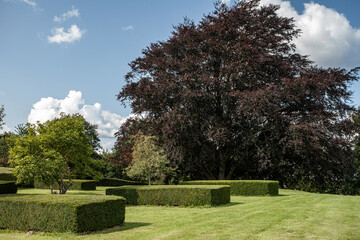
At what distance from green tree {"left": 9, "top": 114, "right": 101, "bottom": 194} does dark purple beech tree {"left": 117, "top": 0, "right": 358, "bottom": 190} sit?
7.86m

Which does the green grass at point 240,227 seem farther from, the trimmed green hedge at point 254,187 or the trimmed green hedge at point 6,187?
the trimmed green hedge at point 6,187

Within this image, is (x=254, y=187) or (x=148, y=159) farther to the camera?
(x=148, y=159)

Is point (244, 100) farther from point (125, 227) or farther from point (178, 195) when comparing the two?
point (125, 227)

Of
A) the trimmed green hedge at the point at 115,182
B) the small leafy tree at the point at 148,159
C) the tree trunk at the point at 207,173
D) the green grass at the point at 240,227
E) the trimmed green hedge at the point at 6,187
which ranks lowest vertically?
the trimmed green hedge at the point at 115,182

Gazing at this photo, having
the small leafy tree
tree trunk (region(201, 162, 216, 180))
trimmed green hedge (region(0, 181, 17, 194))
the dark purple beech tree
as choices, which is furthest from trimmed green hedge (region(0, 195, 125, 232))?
tree trunk (region(201, 162, 216, 180))

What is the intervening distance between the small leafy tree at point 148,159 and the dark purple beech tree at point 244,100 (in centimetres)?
114

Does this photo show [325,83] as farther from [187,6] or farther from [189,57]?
[187,6]

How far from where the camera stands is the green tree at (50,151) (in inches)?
588

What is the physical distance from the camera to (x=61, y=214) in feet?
28.2

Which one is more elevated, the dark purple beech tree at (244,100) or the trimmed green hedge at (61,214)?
the dark purple beech tree at (244,100)

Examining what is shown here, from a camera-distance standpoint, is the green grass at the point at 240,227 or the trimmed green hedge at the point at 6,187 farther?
the trimmed green hedge at the point at 6,187

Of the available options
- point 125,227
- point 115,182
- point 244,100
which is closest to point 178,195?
point 125,227

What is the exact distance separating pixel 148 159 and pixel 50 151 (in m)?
8.64

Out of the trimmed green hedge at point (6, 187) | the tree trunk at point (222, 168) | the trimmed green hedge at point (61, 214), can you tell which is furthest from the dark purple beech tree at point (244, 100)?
the trimmed green hedge at point (61, 214)
